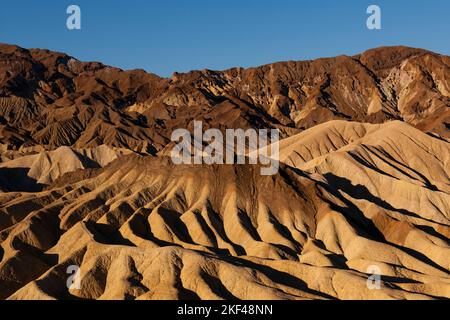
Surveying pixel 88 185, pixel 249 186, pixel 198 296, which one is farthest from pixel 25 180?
pixel 198 296

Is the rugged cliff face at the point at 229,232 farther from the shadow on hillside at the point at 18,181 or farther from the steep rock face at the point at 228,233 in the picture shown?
the shadow on hillside at the point at 18,181

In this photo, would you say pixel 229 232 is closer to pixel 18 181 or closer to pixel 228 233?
pixel 228 233

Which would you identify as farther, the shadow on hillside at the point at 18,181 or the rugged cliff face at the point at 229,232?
the shadow on hillside at the point at 18,181

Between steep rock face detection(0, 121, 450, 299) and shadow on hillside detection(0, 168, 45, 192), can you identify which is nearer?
steep rock face detection(0, 121, 450, 299)

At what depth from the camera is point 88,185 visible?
125938mm

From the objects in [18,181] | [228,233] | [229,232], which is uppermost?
[229,232]

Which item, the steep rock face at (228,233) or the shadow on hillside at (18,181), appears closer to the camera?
the steep rock face at (228,233)

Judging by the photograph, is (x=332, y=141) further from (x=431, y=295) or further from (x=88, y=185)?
(x=431, y=295)

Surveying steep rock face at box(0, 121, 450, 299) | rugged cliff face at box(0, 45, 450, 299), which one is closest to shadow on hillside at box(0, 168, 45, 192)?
rugged cliff face at box(0, 45, 450, 299)

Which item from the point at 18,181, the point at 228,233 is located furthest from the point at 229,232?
the point at 18,181

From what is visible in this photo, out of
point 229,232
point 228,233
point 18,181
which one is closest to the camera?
point 228,233

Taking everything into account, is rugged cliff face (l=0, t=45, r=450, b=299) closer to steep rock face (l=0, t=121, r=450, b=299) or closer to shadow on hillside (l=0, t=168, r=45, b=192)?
steep rock face (l=0, t=121, r=450, b=299)

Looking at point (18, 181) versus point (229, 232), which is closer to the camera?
point (229, 232)

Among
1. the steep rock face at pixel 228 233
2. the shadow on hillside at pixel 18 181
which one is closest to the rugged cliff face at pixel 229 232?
the steep rock face at pixel 228 233
